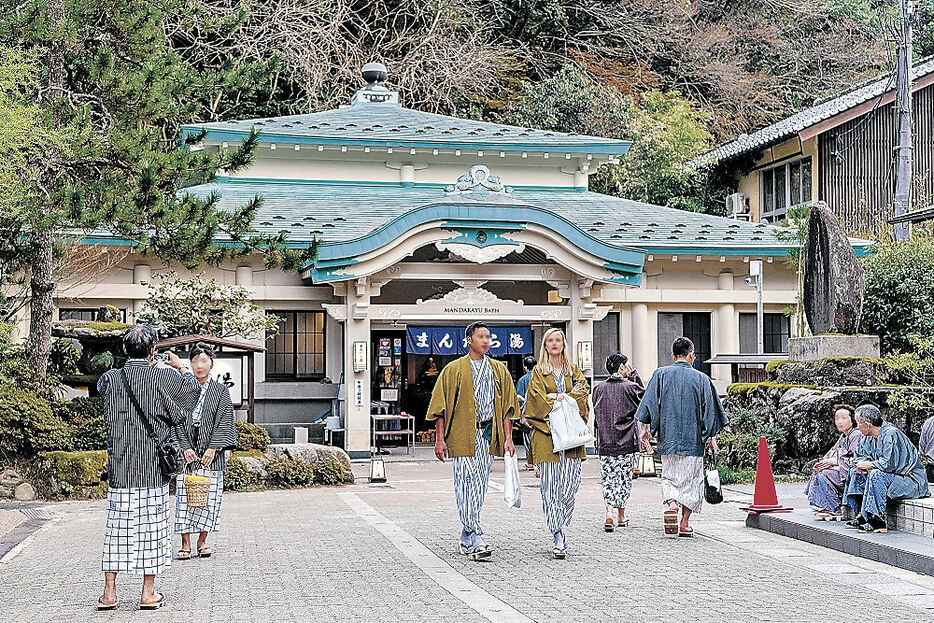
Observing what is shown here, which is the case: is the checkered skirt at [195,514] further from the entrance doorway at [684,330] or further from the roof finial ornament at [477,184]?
the entrance doorway at [684,330]

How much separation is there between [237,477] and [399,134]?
10488 millimetres

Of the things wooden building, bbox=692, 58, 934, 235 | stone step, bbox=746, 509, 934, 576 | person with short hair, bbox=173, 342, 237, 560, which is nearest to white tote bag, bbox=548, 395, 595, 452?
stone step, bbox=746, 509, 934, 576

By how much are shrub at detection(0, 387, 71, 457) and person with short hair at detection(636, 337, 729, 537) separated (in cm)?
897

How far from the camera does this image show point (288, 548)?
10.3 meters

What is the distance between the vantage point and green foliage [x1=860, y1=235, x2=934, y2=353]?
18547 millimetres

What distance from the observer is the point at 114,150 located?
15.4m

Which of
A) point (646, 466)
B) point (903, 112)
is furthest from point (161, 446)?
point (903, 112)

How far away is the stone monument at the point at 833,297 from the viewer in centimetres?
1589

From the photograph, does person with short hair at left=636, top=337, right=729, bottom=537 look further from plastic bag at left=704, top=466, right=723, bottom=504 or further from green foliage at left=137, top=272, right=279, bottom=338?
green foliage at left=137, top=272, right=279, bottom=338

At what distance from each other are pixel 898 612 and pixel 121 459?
17.4 feet

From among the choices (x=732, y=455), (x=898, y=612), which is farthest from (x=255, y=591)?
(x=732, y=455)

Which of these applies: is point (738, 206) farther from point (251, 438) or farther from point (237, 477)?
point (237, 477)

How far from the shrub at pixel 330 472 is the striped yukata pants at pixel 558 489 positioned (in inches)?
298

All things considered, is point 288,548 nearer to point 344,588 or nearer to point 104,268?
point 344,588
